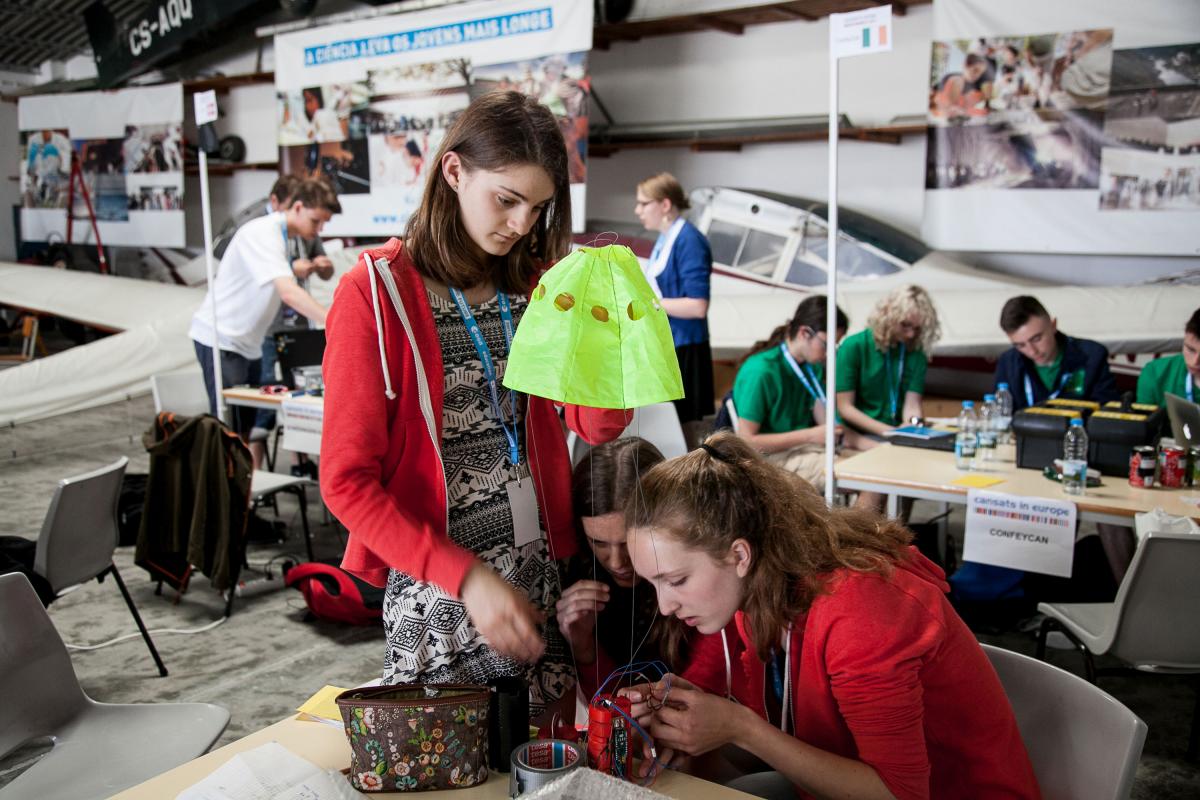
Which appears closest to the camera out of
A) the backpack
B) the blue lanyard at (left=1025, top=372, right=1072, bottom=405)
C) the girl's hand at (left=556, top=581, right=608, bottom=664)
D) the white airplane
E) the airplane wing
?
the girl's hand at (left=556, top=581, right=608, bottom=664)

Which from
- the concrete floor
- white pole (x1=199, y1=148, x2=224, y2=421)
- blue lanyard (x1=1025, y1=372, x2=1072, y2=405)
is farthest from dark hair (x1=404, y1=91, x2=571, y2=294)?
white pole (x1=199, y1=148, x2=224, y2=421)

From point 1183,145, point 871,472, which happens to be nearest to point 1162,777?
point 871,472

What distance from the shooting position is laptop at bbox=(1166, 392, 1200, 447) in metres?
3.38

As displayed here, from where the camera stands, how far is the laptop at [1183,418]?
3.38m

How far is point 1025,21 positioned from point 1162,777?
487 cm

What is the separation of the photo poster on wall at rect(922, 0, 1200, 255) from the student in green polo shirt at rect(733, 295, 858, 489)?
3028 mm

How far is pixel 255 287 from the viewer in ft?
14.8

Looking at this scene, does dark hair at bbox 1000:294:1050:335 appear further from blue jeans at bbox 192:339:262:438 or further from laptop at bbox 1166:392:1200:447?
blue jeans at bbox 192:339:262:438

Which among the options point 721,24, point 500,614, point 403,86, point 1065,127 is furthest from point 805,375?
point 403,86

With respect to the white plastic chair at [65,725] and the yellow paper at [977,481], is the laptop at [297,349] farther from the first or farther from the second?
the yellow paper at [977,481]

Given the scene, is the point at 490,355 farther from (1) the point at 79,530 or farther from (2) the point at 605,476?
(1) the point at 79,530

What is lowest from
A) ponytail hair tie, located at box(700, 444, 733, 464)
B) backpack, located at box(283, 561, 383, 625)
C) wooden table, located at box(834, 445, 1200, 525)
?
backpack, located at box(283, 561, 383, 625)

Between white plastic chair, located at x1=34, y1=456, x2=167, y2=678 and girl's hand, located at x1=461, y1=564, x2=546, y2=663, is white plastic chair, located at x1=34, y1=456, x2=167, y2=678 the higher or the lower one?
the lower one

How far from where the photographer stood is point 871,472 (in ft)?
10.4
